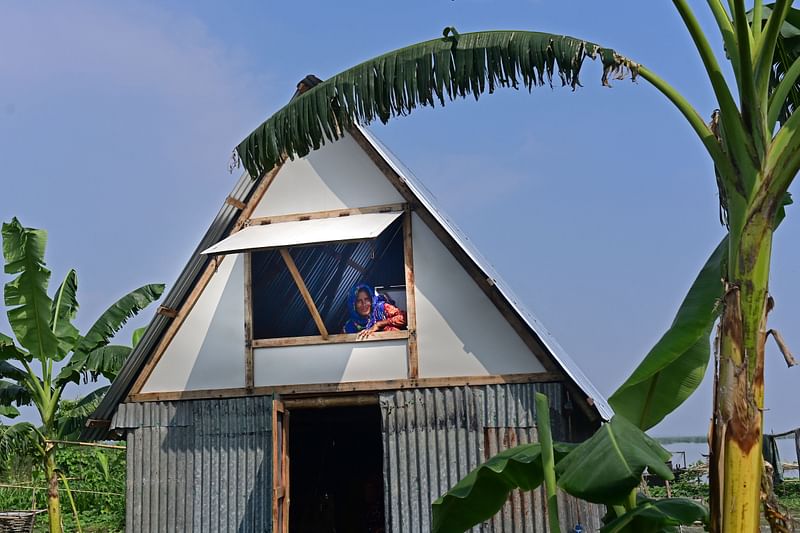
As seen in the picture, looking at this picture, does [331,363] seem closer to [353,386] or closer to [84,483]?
[353,386]

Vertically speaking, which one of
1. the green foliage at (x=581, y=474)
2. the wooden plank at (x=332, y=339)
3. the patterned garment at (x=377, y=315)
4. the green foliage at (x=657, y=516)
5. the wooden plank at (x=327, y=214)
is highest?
the wooden plank at (x=327, y=214)

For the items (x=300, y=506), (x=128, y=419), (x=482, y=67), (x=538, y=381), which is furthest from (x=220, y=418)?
(x=482, y=67)

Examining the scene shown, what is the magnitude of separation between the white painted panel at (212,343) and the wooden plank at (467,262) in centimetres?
191

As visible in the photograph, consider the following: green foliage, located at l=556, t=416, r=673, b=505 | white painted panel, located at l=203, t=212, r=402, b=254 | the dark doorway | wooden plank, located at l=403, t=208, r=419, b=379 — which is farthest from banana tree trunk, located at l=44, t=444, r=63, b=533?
green foliage, located at l=556, t=416, r=673, b=505

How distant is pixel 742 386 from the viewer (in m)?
4.61

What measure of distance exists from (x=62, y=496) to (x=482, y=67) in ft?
56.6

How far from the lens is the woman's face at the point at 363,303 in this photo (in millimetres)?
9945

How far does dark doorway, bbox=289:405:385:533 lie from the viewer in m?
14.2

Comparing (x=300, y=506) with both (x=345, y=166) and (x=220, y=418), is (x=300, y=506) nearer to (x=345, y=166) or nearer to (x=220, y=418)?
(x=220, y=418)

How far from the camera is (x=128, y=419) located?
10.3 meters

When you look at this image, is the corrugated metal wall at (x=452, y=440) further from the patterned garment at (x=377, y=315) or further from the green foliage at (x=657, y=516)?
the green foliage at (x=657, y=516)

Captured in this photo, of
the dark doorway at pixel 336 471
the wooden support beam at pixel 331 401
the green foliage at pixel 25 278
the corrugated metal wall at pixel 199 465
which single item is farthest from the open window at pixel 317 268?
the green foliage at pixel 25 278

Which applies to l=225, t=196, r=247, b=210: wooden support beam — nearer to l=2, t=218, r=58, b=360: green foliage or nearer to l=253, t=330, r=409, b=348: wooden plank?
l=253, t=330, r=409, b=348: wooden plank

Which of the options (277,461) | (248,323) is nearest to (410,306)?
(248,323)
